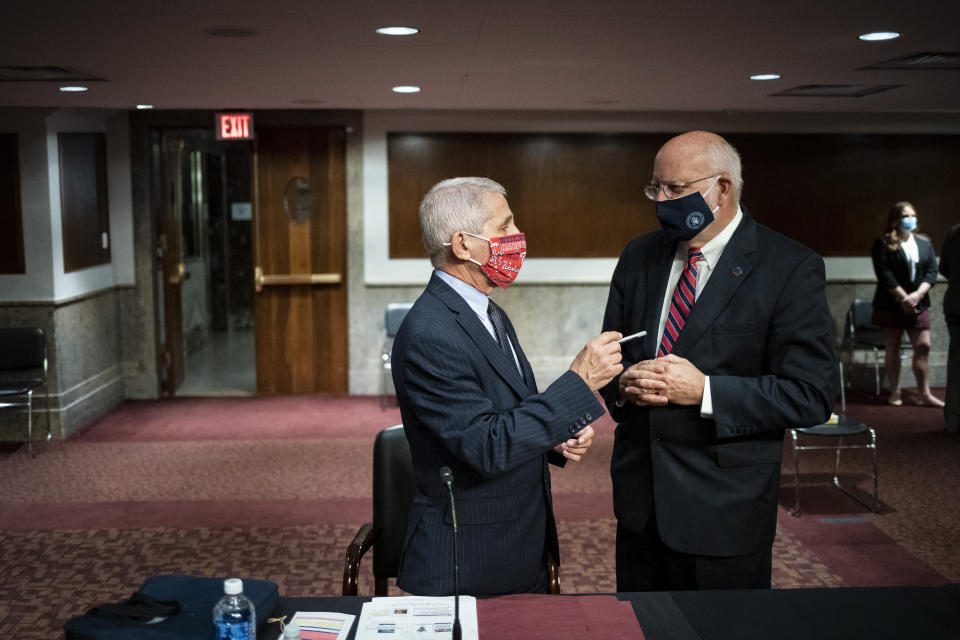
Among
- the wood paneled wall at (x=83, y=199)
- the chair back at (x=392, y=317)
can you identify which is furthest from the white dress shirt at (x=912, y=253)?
the wood paneled wall at (x=83, y=199)

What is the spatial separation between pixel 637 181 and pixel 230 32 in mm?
5184

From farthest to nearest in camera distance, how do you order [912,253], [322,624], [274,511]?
[912,253] < [274,511] < [322,624]

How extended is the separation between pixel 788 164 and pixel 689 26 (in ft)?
16.6

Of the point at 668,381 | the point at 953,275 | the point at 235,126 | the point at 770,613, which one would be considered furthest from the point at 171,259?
the point at 770,613

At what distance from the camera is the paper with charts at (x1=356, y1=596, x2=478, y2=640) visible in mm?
1834

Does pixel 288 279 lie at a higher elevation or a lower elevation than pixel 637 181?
lower

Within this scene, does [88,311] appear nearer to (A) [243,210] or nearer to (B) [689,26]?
(A) [243,210]

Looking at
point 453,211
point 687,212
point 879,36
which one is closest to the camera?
point 453,211

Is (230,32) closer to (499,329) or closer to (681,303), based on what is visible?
(499,329)

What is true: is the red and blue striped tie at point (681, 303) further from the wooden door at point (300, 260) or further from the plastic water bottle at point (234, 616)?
the wooden door at point (300, 260)

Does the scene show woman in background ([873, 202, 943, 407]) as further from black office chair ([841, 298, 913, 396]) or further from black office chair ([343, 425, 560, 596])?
black office chair ([343, 425, 560, 596])

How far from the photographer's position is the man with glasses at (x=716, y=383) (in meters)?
2.37

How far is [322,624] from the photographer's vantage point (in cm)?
190

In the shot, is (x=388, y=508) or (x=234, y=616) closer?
(x=234, y=616)
